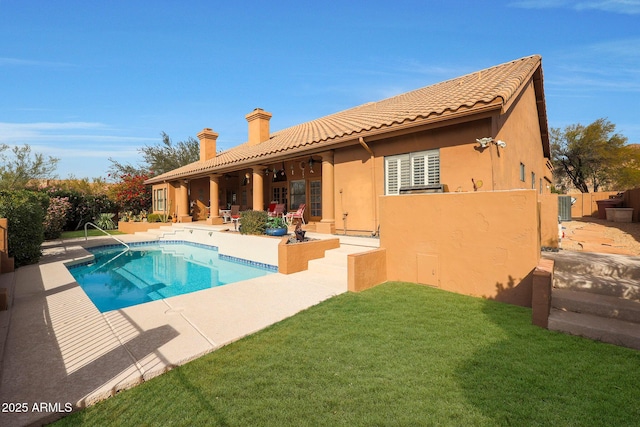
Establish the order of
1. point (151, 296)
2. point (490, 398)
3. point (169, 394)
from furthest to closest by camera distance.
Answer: point (151, 296), point (169, 394), point (490, 398)

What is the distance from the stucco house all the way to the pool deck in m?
3.39

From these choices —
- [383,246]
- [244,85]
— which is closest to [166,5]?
[244,85]

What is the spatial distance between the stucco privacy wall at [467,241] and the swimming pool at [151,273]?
4581 millimetres

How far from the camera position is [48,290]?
21.1 ft

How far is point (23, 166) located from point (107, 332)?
96.7ft

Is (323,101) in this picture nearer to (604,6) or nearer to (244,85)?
(244,85)

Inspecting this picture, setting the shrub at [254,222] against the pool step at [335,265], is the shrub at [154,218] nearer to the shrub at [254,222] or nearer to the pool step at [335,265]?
the shrub at [254,222]

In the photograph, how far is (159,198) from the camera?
23250 mm

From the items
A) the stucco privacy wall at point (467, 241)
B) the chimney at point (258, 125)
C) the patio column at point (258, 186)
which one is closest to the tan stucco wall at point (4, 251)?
the patio column at point (258, 186)

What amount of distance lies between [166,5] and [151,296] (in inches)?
407

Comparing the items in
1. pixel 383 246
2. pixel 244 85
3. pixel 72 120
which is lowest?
pixel 383 246

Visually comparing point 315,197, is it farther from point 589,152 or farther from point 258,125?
point 589,152

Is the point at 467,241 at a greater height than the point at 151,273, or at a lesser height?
greater

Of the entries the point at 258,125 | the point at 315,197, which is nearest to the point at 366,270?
the point at 315,197
